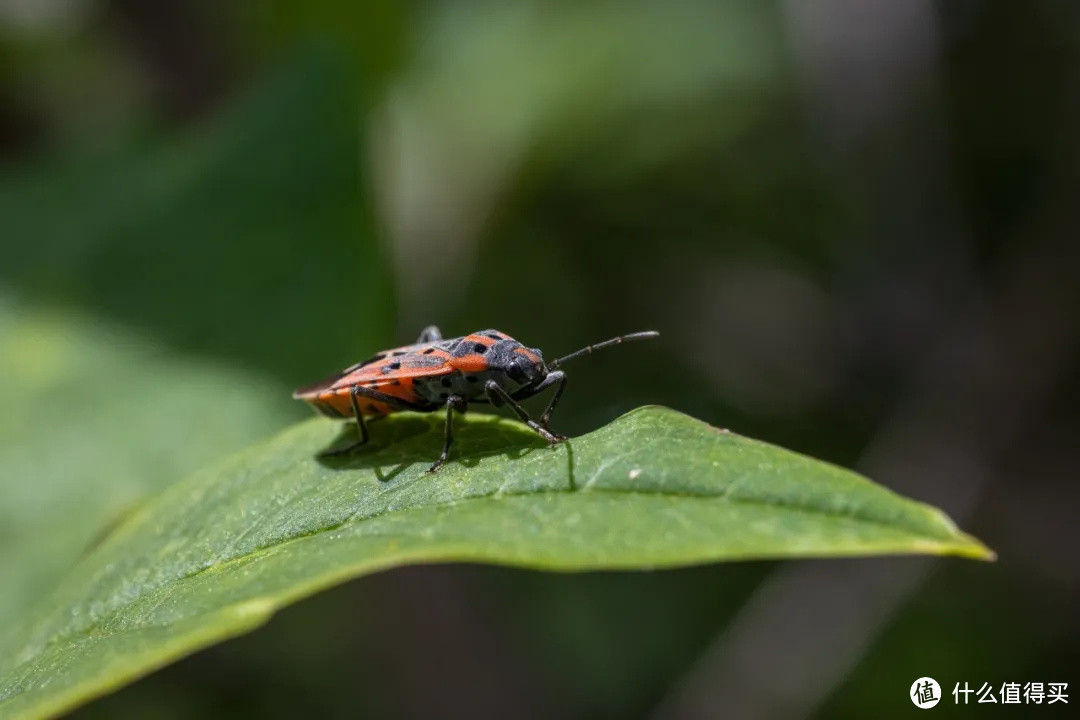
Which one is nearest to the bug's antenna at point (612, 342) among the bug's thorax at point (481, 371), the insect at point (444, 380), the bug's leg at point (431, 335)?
the insect at point (444, 380)

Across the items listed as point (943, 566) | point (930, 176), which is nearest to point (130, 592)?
point (930, 176)

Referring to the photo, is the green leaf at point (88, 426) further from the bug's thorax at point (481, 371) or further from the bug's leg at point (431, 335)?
the bug's thorax at point (481, 371)

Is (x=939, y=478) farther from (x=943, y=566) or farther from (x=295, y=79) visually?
(x=295, y=79)

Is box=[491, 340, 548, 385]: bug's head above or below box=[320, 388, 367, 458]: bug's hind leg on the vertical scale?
above

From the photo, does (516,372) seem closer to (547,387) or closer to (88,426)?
(547,387)
